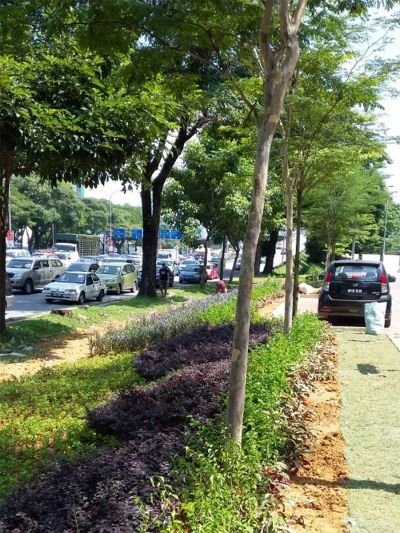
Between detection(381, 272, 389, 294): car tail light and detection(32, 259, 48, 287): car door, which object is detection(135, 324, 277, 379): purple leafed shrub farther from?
detection(32, 259, 48, 287): car door

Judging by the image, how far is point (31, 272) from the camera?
24.0 metres

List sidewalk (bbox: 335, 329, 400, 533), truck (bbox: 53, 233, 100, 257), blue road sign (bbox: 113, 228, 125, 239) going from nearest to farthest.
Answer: sidewalk (bbox: 335, 329, 400, 533) < truck (bbox: 53, 233, 100, 257) < blue road sign (bbox: 113, 228, 125, 239)

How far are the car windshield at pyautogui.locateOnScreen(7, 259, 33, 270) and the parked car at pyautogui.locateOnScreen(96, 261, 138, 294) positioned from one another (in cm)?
310

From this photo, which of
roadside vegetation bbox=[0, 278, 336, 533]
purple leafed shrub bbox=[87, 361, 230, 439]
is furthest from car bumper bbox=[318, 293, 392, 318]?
purple leafed shrub bbox=[87, 361, 230, 439]

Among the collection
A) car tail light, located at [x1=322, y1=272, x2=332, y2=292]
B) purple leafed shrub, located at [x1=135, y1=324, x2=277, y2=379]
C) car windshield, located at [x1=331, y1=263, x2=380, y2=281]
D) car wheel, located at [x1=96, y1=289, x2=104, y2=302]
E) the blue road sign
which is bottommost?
car wheel, located at [x1=96, y1=289, x2=104, y2=302]

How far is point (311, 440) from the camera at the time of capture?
436 centimetres

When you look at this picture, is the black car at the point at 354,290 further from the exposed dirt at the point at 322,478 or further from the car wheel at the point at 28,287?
the car wheel at the point at 28,287

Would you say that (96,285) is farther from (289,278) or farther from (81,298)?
(289,278)

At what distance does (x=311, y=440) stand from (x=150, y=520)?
6.85 feet

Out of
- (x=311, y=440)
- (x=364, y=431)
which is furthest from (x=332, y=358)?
(x=311, y=440)

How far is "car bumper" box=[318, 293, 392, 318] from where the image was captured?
37.2ft

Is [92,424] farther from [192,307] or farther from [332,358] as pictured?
[192,307]

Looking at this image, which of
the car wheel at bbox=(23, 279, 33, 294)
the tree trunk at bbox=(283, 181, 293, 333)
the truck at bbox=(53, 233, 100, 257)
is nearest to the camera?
the tree trunk at bbox=(283, 181, 293, 333)

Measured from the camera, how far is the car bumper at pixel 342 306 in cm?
1134
